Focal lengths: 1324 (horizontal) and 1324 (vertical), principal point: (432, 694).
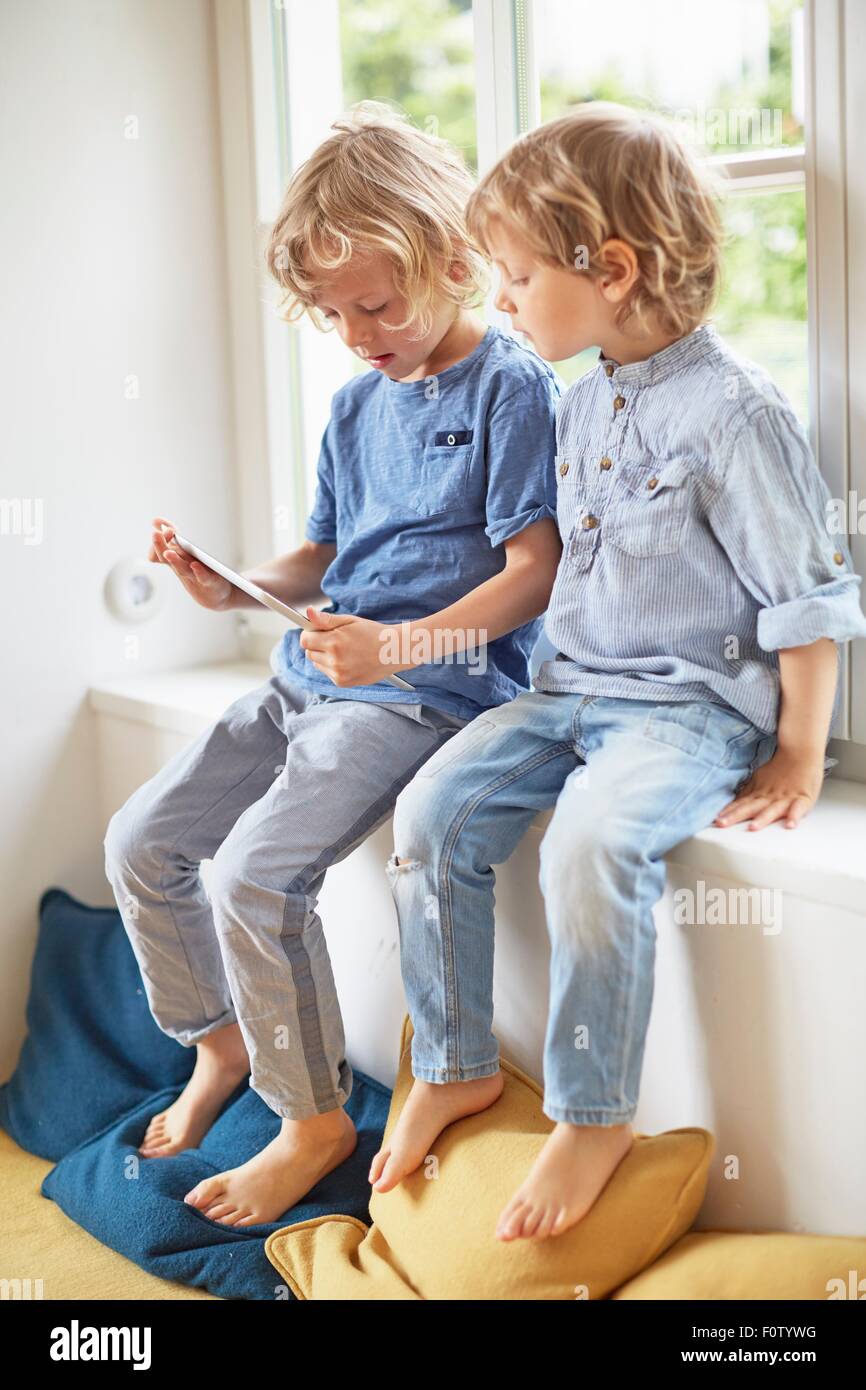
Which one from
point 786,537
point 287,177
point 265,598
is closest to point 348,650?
point 265,598

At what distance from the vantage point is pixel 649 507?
3.84 ft

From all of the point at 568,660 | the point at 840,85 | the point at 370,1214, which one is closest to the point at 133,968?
the point at 370,1214

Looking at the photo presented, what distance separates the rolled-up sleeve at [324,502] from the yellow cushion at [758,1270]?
0.86 meters

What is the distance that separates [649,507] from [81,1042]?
98 centimetres

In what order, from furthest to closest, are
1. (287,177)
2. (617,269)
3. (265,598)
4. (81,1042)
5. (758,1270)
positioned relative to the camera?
(287,177)
(81,1042)
(265,598)
(617,269)
(758,1270)

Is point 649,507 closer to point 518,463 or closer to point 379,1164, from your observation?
point 518,463

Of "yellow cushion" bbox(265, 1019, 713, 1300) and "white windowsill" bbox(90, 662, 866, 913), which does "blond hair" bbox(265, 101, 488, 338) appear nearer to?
"white windowsill" bbox(90, 662, 866, 913)

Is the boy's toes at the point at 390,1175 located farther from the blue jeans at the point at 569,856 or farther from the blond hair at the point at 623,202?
the blond hair at the point at 623,202

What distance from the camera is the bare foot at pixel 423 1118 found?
1.17 metres

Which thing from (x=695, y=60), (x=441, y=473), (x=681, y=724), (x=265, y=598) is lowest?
(x=681, y=724)

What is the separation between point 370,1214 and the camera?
1.26m

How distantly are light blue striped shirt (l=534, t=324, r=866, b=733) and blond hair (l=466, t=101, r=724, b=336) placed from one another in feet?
0.19

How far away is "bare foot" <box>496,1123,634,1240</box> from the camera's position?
3.41 feet
